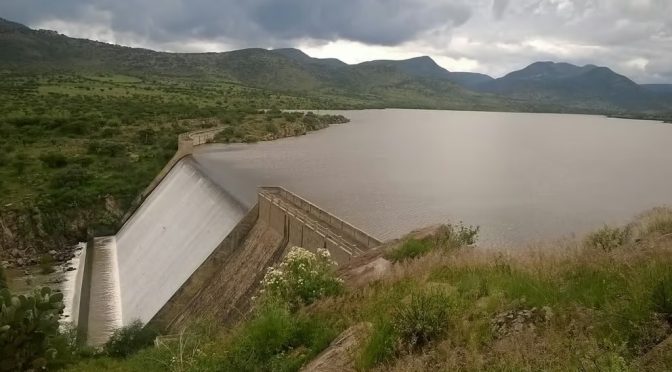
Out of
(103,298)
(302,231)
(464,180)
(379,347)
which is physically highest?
(379,347)

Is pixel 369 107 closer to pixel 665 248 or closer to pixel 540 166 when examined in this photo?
Result: pixel 540 166

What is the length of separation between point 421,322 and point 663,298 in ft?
7.66

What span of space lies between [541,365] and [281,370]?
3547 millimetres

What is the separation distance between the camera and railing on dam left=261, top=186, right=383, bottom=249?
663 inches

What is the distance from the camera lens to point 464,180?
39.6 m

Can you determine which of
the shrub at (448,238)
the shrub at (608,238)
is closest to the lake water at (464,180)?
A: the shrub at (448,238)

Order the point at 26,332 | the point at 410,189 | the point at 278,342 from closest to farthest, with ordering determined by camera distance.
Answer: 1. the point at 278,342
2. the point at 26,332
3. the point at 410,189

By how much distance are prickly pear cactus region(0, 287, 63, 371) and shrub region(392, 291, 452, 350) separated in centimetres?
900

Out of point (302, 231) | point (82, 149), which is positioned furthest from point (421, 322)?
point (82, 149)

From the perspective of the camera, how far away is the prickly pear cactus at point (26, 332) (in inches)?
474

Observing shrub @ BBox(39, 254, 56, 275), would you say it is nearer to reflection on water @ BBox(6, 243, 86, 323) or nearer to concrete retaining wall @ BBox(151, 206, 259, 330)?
reflection on water @ BBox(6, 243, 86, 323)

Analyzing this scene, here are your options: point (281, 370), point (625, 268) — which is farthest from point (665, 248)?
point (281, 370)

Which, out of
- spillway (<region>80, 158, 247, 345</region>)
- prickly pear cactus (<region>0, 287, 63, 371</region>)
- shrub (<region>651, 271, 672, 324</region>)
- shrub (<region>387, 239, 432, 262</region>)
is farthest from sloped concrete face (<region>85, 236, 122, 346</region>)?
shrub (<region>651, 271, 672, 324</region>)

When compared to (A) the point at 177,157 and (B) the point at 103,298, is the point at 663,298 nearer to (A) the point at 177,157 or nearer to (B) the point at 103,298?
(B) the point at 103,298
